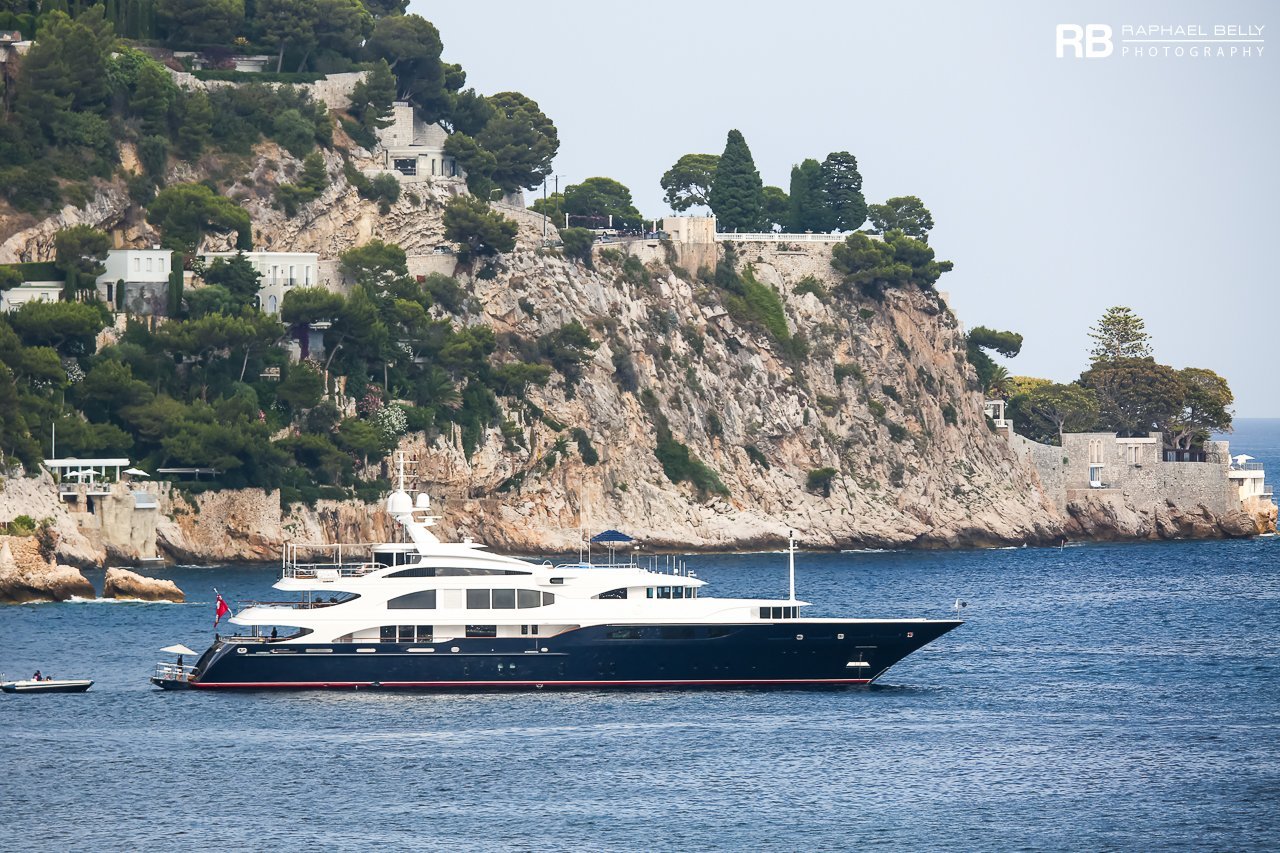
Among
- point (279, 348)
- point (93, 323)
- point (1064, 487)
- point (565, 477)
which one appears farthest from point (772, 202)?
point (93, 323)

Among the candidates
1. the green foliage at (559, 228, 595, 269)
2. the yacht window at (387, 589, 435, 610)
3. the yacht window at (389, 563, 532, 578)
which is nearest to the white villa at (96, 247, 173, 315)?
the green foliage at (559, 228, 595, 269)

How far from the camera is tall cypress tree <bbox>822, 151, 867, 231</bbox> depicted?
174 metres

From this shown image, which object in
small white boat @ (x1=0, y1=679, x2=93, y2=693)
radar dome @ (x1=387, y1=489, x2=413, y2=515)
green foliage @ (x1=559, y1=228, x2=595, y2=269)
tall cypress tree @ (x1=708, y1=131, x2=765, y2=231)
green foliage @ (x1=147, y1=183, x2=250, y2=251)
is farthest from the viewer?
tall cypress tree @ (x1=708, y1=131, x2=765, y2=231)

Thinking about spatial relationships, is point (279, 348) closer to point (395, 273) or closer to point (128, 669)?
point (395, 273)

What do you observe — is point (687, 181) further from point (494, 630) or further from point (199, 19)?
point (494, 630)

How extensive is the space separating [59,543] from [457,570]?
45566 mm

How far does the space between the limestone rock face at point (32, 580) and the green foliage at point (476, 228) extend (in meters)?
46.4

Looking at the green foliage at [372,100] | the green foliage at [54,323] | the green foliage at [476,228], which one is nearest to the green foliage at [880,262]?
the green foliage at [476,228]

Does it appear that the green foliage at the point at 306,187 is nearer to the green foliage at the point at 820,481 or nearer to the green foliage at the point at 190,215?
the green foliage at the point at 190,215

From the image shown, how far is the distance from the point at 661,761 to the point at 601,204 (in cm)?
10758

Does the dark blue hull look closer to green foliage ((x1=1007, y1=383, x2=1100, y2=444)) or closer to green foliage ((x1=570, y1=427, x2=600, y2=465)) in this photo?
green foliage ((x1=570, y1=427, x2=600, y2=465))

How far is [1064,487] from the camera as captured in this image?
16925 centimetres

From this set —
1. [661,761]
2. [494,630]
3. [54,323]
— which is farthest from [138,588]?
[661,761]

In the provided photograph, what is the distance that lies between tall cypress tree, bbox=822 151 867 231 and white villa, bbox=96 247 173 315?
56.7m
